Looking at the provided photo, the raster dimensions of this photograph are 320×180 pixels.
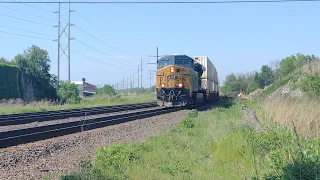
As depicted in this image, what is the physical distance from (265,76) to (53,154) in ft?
252

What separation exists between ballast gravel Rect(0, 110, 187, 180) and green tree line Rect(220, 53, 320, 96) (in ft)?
89.7

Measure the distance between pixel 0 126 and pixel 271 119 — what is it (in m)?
11.4

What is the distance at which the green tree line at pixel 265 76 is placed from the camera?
55.5 m

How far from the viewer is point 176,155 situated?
9.78 meters

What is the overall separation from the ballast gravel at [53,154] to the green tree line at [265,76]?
2733 centimetres

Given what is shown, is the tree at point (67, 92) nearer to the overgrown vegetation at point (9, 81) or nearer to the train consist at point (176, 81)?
the overgrown vegetation at point (9, 81)

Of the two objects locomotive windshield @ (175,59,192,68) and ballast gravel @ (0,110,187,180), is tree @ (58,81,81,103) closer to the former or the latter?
locomotive windshield @ (175,59,192,68)

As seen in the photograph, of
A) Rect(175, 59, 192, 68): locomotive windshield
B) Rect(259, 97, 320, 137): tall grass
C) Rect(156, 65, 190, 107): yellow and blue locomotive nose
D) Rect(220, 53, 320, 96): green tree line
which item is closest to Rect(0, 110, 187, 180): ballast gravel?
Rect(259, 97, 320, 137): tall grass

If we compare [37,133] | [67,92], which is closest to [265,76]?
[67,92]

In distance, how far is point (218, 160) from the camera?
907cm

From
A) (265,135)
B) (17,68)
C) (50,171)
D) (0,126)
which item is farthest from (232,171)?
(17,68)

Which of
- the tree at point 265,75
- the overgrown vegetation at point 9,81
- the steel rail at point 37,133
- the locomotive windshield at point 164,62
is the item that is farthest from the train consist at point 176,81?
the tree at point 265,75

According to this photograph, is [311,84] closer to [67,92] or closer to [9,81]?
[9,81]

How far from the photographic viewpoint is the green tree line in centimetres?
5550
